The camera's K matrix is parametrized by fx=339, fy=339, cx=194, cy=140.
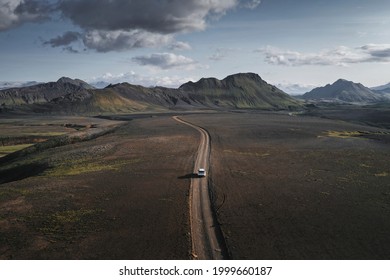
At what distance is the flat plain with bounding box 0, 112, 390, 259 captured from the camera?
89.0ft

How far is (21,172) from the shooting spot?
2467 inches

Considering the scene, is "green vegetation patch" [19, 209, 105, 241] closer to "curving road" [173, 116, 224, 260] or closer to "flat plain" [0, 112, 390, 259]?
"flat plain" [0, 112, 390, 259]

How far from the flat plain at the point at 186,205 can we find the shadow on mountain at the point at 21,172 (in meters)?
0.33

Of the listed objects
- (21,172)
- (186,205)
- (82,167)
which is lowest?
(21,172)

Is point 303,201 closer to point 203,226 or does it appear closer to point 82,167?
point 203,226

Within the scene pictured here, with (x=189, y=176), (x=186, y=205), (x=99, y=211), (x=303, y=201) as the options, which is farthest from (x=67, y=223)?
(x=303, y=201)

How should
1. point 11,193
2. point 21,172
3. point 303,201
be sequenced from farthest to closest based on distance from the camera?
point 21,172 → point 11,193 → point 303,201

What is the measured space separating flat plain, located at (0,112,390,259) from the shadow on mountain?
330 mm

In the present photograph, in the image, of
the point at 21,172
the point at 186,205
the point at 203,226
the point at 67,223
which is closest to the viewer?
the point at 203,226

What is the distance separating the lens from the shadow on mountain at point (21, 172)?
59.4 metres

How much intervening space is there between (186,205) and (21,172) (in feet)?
134

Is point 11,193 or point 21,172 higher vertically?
point 11,193

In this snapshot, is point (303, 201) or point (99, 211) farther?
point (303, 201)
